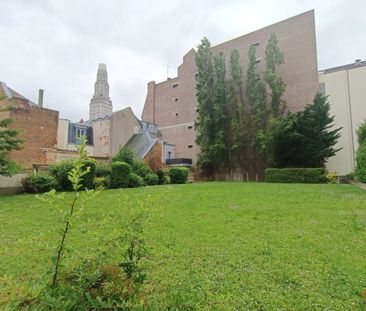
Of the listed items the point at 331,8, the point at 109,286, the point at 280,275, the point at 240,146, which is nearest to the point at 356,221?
the point at 280,275

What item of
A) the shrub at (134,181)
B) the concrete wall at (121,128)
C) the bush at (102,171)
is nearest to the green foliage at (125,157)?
the shrub at (134,181)

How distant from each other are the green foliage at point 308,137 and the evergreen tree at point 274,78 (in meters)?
2.28

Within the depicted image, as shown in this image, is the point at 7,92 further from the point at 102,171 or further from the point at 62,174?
the point at 62,174

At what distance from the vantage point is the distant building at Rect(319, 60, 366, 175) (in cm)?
1870

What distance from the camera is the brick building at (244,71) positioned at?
797 inches

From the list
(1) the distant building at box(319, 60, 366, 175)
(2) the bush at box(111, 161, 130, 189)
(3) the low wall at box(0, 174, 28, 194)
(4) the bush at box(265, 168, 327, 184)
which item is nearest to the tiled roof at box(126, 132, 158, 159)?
(2) the bush at box(111, 161, 130, 189)

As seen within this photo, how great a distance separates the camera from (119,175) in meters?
12.3

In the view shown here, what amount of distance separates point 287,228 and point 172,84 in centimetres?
2826

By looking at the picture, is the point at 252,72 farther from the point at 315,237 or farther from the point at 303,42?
the point at 315,237

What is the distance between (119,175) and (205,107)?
44.8ft

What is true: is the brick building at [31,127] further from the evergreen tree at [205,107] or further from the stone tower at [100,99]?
the stone tower at [100,99]

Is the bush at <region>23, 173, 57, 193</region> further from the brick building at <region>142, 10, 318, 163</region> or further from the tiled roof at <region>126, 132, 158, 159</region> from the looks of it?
the brick building at <region>142, 10, 318, 163</region>

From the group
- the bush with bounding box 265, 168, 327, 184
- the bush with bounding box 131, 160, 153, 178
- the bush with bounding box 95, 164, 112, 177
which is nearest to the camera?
the bush with bounding box 95, 164, 112, 177

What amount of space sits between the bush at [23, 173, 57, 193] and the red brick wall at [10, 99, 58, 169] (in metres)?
5.79
